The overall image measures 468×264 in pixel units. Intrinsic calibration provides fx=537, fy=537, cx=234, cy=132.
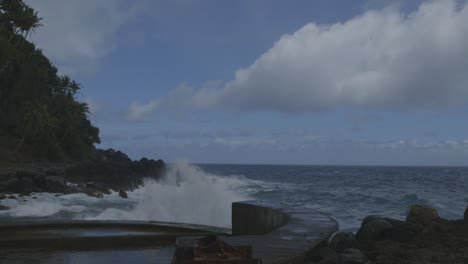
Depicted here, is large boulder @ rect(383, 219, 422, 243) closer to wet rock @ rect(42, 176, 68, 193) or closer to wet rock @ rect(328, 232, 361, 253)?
wet rock @ rect(328, 232, 361, 253)

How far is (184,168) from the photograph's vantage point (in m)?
42.3

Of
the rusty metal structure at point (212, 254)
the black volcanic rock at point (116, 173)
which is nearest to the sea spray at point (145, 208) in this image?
the black volcanic rock at point (116, 173)

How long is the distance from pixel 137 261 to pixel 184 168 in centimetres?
3709

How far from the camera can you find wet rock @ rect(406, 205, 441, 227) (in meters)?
9.54

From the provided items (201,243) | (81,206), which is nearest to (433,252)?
(201,243)

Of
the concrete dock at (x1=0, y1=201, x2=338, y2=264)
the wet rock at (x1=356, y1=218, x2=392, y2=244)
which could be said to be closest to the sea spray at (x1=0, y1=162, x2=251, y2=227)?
the wet rock at (x1=356, y1=218, x2=392, y2=244)

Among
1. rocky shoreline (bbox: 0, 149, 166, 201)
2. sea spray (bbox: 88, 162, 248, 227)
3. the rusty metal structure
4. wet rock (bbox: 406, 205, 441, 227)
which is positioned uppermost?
rocky shoreline (bbox: 0, 149, 166, 201)

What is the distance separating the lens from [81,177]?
123 ft

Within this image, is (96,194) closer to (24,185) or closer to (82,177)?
(24,185)

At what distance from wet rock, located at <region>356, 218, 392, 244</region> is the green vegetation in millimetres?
32804

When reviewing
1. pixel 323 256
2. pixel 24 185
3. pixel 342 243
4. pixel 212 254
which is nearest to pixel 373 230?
pixel 342 243

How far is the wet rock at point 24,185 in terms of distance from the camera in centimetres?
2488

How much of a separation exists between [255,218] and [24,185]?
67.5 ft

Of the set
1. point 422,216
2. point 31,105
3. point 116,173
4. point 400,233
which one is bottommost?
point 400,233
